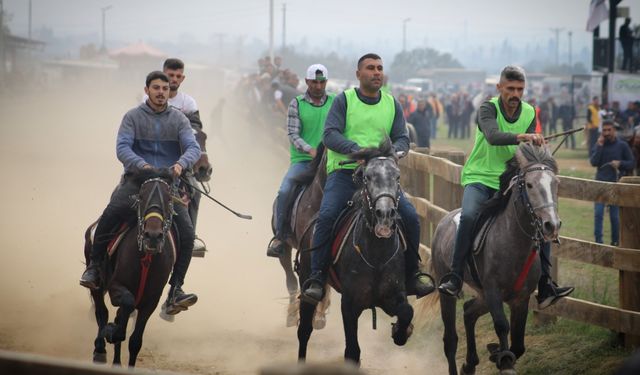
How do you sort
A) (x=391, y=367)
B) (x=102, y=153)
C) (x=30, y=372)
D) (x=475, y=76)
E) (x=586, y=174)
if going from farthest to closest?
(x=475, y=76) < (x=102, y=153) < (x=586, y=174) < (x=391, y=367) < (x=30, y=372)

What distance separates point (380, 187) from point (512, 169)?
4.14 ft

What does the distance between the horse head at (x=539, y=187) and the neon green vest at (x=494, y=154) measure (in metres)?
0.48

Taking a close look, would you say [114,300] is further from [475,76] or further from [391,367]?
[475,76]

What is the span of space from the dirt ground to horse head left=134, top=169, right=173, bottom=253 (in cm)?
167

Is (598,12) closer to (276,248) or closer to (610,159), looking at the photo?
(610,159)

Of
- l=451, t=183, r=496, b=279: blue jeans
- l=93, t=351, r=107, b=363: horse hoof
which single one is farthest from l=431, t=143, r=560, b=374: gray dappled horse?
l=93, t=351, r=107, b=363: horse hoof

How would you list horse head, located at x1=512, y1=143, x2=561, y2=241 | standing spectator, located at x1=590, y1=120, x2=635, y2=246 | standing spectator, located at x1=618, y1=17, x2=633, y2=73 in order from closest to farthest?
horse head, located at x1=512, y1=143, x2=561, y2=241, standing spectator, located at x1=590, y1=120, x2=635, y2=246, standing spectator, located at x1=618, y1=17, x2=633, y2=73

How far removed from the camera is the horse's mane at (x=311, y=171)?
411 inches

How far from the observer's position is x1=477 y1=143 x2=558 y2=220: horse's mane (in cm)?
840

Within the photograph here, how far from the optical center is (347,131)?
9.26m

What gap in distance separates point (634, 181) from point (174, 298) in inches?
176

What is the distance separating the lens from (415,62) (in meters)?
166

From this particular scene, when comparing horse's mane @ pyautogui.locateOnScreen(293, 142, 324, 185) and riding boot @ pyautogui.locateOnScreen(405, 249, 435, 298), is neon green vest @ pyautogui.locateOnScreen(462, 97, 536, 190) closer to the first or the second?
riding boot @ pyautogui.locateOnScreen(405, 249, 435, 298)

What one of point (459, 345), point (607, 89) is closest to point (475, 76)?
point (607, 89)
